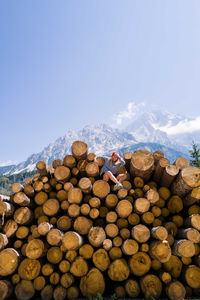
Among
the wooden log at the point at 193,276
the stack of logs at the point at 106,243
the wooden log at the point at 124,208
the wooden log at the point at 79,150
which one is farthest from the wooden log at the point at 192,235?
the wooden log at the point at 79,150

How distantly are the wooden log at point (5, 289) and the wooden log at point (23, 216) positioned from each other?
99 cm

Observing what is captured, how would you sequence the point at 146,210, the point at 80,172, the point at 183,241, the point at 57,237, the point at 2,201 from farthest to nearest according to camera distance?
the point at 80,172
the point at 2,201
the point at 146,210
the point at 57,237
the point at 183,241

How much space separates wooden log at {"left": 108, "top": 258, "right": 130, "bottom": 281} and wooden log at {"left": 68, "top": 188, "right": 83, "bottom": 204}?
1337 millimetres

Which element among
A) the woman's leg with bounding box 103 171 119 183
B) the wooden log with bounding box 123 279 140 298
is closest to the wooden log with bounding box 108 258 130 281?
the wooden log with bounding box 123 279 140 298

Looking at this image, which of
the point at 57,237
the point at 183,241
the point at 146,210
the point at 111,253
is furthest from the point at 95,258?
the point at 183,241

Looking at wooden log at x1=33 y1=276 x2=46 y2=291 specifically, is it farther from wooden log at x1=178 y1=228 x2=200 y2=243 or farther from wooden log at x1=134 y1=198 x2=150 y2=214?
wooden log at x1=178 y1=228 x2=200 y2=243

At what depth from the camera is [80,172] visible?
4211 mm

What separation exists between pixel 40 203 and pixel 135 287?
8.45 feet

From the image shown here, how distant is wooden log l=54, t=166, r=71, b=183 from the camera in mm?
3793

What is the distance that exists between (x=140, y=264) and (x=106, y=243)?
0.68 m

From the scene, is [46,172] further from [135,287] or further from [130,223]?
[135,287]

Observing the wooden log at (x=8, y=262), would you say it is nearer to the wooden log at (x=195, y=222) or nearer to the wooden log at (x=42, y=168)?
the wooden log at (x=42, y=168)

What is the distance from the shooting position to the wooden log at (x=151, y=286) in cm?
278

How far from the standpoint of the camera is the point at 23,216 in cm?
346
